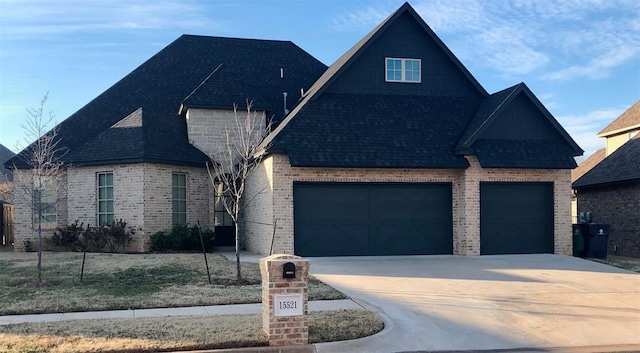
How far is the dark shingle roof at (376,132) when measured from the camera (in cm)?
1727

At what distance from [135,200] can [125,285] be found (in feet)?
26.9

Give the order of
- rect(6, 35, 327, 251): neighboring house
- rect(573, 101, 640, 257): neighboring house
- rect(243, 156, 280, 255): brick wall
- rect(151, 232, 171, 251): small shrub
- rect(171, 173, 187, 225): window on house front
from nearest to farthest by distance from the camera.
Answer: rect(243, 156, 280, 255): brick wall
rect(151, 232, 171, 251): small shrub
rect(6, 35, 327, 251): neighboring house
rect(171, 173, 187, 225): window on house front
rect(573, 101, 640, 257): neighboring house

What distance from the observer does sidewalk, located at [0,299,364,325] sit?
922cm

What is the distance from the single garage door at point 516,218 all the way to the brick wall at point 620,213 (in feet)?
17.0

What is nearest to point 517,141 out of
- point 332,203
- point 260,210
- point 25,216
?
point 332,203

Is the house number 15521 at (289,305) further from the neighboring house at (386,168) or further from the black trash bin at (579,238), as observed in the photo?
the black trash bin at (579,238)

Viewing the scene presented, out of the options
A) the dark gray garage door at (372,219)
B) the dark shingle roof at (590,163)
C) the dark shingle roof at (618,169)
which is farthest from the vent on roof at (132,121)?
the dark shingle roof at (590,163)

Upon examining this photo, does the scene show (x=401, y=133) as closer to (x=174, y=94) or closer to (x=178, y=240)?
(x=178, y=240)

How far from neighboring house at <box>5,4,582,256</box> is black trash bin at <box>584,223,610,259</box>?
2.63 feet

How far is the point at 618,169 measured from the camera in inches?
915

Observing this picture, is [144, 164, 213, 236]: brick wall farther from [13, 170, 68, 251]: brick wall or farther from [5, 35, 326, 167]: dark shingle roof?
[13, 170, 68, 251]: brick wall

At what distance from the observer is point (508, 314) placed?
971 centimetres

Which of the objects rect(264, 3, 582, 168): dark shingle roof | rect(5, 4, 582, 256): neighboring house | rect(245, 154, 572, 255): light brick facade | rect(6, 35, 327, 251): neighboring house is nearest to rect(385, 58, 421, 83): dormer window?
rect(5, 4, 582, 256): neighboring house

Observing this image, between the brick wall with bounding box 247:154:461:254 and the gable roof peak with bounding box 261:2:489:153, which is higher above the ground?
the gable roof peak with bounding box 261:2:489:153
